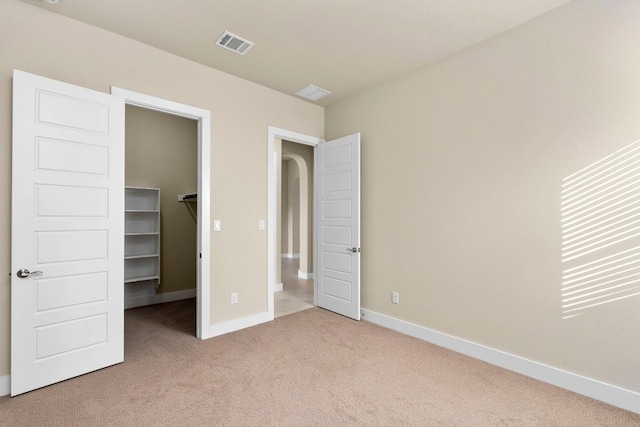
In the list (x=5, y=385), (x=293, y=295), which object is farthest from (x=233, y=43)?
(x=293, y=295)

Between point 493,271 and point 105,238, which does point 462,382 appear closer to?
point 493,271

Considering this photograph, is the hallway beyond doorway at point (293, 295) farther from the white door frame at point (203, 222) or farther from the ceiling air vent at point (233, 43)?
the ceiling air vent at point (233, 43)

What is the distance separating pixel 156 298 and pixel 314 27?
4.30 m

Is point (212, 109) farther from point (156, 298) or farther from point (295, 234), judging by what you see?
point (295, 234)

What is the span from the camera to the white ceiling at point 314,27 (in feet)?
7.60

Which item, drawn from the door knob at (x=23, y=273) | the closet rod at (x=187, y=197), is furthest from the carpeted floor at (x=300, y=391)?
the closet rod at (x=187, y=197)

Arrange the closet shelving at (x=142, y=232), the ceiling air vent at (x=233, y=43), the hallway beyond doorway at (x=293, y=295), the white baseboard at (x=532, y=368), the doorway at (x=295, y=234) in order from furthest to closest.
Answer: the doorway at (x=295, y=234), the closet shelving at (x=142, y=232), the hallway beyond doorway at (x=293, y=295), the ceiling air vent at (x=233, y=43), the white baseboard at (x=532, y=368)

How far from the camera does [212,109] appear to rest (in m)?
3.33

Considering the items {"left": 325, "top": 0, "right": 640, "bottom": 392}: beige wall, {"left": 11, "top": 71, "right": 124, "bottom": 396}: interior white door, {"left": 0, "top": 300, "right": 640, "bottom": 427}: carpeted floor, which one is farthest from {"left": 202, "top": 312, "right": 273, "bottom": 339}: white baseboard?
{"left": 325, "top": 0, "right": 640, "bottom": 392}: beige wall

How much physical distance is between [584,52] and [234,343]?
12.8 feet

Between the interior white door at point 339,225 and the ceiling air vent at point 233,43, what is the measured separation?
62.0 inches

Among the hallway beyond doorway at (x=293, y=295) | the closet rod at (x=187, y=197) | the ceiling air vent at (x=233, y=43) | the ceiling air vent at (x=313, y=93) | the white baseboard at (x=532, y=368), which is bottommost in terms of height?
the hallway beyond doorway at (x=293, y=295)

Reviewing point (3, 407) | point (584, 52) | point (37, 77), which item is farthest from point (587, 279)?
point (37, 77)

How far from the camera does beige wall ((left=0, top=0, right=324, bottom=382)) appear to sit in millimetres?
2238
